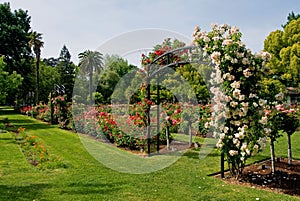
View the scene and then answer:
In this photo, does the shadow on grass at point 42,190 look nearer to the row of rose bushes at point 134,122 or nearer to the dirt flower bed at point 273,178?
the dirt flower bed at point 273,178

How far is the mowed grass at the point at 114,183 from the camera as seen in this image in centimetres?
424

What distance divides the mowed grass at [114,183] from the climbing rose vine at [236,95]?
70 cm

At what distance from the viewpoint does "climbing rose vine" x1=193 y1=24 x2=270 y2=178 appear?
4742 mm

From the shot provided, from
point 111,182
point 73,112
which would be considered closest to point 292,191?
point 111,182

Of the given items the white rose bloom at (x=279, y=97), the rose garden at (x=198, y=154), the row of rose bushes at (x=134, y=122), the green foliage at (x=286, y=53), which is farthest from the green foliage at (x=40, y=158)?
the green foliage at (x=286, y=53)

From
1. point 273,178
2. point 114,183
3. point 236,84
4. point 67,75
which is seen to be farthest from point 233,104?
point 67,75

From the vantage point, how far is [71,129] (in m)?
13.8

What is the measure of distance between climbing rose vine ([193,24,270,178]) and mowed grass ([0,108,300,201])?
70 cm

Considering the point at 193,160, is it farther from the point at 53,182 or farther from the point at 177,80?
the point at 177,80

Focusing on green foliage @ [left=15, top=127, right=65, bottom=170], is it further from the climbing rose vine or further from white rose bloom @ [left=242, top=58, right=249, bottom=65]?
white rose bloom @ [left=242, top=58, right=249, bottom=65]

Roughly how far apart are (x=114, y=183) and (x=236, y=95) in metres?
2.55

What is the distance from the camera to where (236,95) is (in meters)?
4.71

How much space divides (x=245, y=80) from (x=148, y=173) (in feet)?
8.35

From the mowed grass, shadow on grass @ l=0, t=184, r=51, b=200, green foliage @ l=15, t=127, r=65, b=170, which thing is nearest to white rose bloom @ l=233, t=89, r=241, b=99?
the mowed grass
